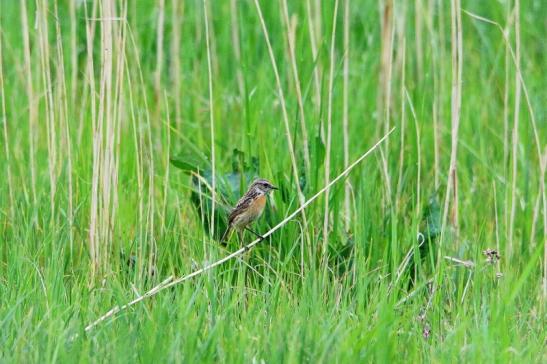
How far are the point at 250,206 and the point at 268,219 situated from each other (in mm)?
346

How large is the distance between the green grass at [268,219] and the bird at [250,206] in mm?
127

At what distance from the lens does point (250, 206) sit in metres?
4.38

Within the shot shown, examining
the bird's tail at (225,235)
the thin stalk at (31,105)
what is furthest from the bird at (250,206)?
the thin stalk at (31,105)

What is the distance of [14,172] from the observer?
5.11 metres

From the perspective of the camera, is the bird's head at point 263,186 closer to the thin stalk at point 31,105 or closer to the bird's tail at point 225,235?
the bird's tail at point 225,235

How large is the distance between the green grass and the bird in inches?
5.0

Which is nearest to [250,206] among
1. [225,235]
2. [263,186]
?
[263,186]

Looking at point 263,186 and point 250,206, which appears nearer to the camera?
point 250,206

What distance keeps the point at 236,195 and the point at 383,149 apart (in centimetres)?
79

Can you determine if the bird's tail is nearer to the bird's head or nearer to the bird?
the bird

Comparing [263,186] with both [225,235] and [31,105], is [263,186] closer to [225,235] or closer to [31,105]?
[225,235]

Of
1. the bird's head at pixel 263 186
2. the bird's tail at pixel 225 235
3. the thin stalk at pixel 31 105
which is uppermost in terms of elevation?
the thin stalk at pixel 31 105

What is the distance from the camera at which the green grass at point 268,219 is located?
3.51 meters

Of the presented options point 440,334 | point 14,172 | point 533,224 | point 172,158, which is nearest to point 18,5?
point 14,172
